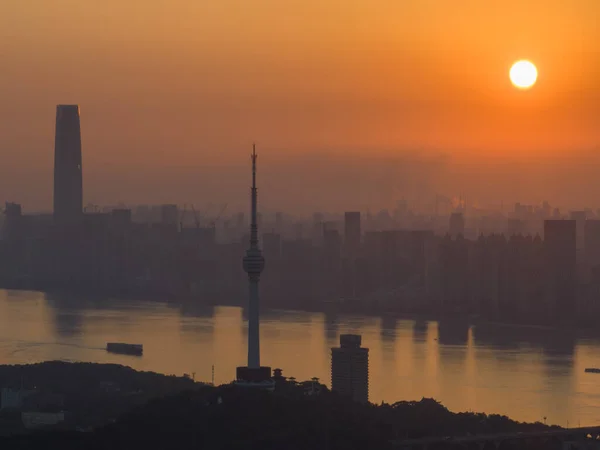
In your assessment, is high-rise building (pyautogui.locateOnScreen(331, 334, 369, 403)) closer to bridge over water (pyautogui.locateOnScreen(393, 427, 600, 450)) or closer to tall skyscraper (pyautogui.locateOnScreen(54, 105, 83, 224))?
bridge over water (pyautogui.locateOnScreen(393, 427, 600, 450))

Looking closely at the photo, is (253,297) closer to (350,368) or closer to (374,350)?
(350,368)

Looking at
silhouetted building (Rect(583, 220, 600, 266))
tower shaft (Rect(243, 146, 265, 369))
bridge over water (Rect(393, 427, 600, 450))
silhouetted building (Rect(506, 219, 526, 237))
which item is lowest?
bridge over water (Rect(393, 427, 600, 450))

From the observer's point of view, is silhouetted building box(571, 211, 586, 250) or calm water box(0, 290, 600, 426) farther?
silhouetted building box(571, 211, 586, 250)

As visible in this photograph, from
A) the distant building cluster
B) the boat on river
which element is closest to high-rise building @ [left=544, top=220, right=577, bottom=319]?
the distant building cluster

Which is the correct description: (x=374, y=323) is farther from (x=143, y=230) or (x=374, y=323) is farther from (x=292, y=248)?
(x=143, y=230)

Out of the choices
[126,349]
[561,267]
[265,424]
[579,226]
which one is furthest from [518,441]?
[579,226]

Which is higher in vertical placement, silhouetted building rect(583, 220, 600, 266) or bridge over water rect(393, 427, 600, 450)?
silhouetted building rect(583, 220, 600, 266)
